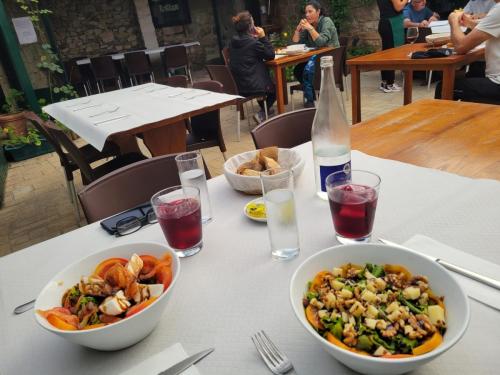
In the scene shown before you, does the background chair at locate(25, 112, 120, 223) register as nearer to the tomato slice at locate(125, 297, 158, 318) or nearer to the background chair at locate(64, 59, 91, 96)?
the tomato slice at locate(125, 297, 158, 318)

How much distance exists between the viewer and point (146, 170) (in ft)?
4.42

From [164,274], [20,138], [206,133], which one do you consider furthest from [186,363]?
[20,138]

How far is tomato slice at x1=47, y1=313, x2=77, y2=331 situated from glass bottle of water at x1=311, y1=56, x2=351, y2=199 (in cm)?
65

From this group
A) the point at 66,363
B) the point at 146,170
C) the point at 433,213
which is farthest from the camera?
the point at 146,170

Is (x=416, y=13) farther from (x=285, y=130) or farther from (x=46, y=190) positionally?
(x=46, y=190)

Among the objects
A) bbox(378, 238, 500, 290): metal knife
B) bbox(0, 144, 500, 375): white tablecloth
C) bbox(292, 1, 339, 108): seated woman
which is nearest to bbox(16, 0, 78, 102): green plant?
bbox(292, 1, 339, 108): seated woman

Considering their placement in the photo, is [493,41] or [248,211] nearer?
[248,211]

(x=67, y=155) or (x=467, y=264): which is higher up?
(x=467, y=264)

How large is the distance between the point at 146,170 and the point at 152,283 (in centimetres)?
75

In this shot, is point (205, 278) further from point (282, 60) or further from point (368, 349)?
point (282, 60)

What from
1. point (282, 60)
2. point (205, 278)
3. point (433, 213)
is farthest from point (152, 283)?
point (282, 60)

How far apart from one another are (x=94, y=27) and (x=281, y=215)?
33.3 ft

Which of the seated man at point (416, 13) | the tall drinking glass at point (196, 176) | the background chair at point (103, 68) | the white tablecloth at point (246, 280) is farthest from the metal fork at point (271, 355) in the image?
the background chair at point (103, 68)

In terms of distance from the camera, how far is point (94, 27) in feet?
30.3
